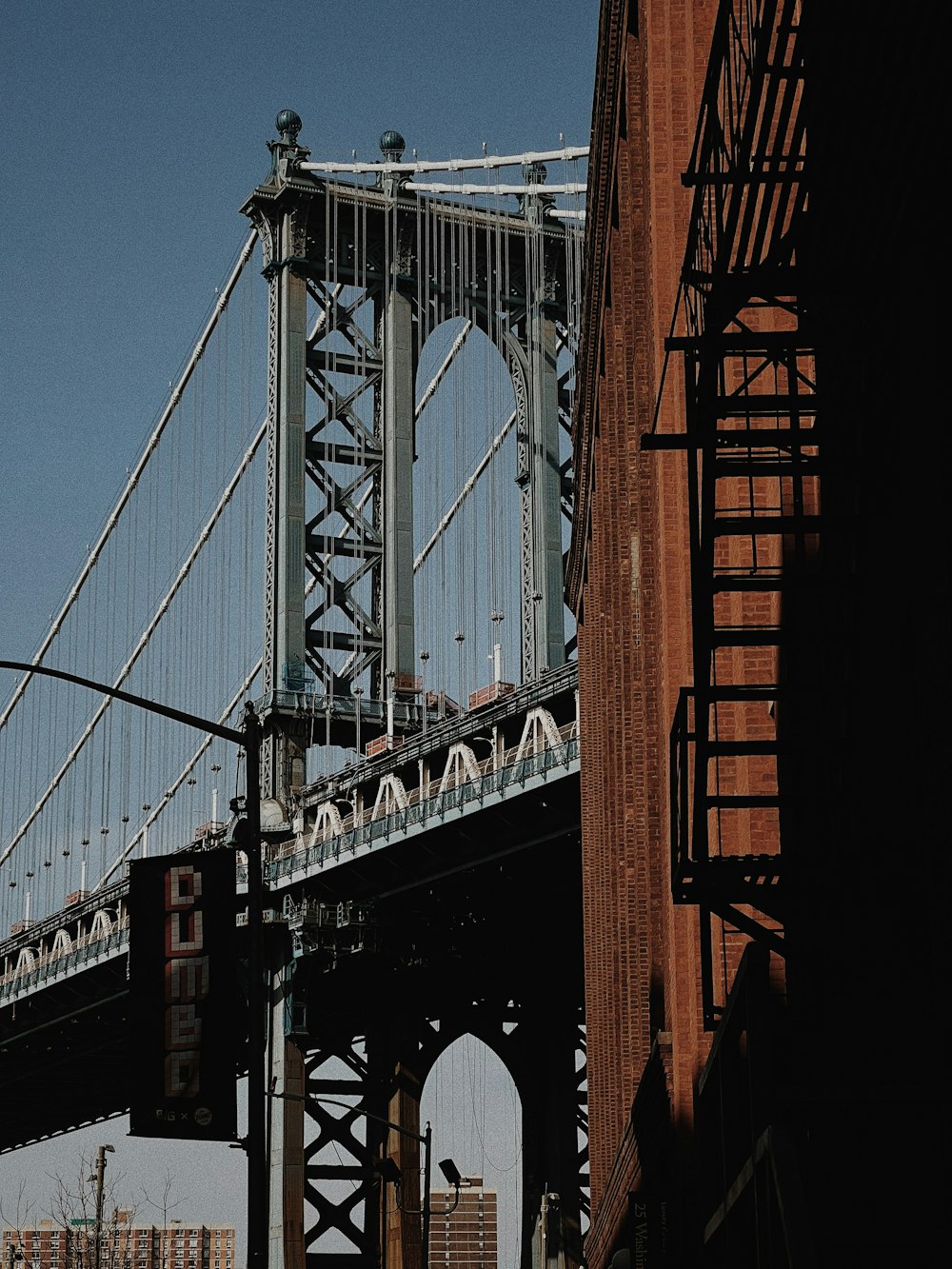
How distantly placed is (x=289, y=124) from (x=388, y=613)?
14630 millimetres

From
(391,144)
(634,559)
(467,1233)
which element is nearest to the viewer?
(634,559)

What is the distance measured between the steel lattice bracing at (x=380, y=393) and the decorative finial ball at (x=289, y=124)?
0.30 feet

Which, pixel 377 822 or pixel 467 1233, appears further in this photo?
pixel 467 1233

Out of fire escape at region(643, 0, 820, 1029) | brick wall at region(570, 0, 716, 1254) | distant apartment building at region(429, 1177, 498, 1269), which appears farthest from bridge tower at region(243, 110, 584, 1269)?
distant apartment building at region(429, 1177, 498, 1269)

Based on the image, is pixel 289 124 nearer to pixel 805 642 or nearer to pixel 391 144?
pixel 391 144

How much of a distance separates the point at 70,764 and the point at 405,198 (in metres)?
34.7

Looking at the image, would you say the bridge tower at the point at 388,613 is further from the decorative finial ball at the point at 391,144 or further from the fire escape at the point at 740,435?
the fire escape at the point at 740,435

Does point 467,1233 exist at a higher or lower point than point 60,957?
lower

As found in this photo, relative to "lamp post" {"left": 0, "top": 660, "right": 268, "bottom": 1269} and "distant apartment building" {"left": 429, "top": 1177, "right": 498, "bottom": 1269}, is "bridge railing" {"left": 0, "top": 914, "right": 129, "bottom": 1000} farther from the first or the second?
"distant apartment building" {"left": 429, "top": 1177, "right": 498, "bottom": 1269}

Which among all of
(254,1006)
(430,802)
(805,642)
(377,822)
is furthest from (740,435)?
(377,822)

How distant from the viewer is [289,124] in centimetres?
6488

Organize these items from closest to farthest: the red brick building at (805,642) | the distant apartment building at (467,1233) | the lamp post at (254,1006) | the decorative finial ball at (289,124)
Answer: the red brick building at (805,642) < the lamp post at (254,1006) < the decorative finial ball at (289,124) < the distant apartment building at (467,1233)

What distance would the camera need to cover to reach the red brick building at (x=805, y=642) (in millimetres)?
7824

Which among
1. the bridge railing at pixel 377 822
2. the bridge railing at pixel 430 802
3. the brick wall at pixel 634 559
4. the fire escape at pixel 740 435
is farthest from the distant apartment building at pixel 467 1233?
the fire escape at pixel 740 435
